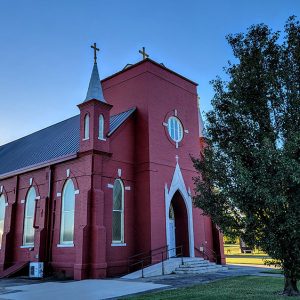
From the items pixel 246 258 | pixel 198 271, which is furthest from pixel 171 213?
pixel 246 258

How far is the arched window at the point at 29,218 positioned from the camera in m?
20.7

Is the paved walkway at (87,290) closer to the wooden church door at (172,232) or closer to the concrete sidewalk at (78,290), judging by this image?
the concrete sidewalk at (78,290)

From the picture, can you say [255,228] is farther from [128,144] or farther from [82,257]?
[128,144]

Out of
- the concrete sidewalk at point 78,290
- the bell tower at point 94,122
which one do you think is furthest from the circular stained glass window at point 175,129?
the concrete sidewalk at point 78,290

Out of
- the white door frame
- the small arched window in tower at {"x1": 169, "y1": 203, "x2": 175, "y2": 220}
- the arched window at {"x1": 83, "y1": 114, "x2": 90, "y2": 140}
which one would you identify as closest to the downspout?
the arched window at {"x1": 83, "y1": 114, "x2": 90, "y2": 140}

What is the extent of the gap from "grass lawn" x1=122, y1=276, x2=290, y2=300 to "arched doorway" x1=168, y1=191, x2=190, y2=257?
23.3 ft

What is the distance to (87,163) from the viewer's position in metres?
17.6

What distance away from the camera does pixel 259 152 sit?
969 centimetres

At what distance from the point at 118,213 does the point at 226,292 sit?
27.9 feet

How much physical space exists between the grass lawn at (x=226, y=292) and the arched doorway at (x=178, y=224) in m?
7.12

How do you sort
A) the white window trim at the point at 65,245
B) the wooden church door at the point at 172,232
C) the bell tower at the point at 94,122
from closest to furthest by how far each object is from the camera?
the white window trim at the point at 65,245, the bell tower at the point at 94,122, the wooden church door at the point at 172,232

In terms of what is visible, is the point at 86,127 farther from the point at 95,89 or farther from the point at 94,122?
the point at 95,89

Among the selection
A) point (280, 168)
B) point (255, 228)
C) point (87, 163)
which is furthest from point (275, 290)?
point (87, 163)

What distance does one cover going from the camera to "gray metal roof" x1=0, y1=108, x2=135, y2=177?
2031cm
